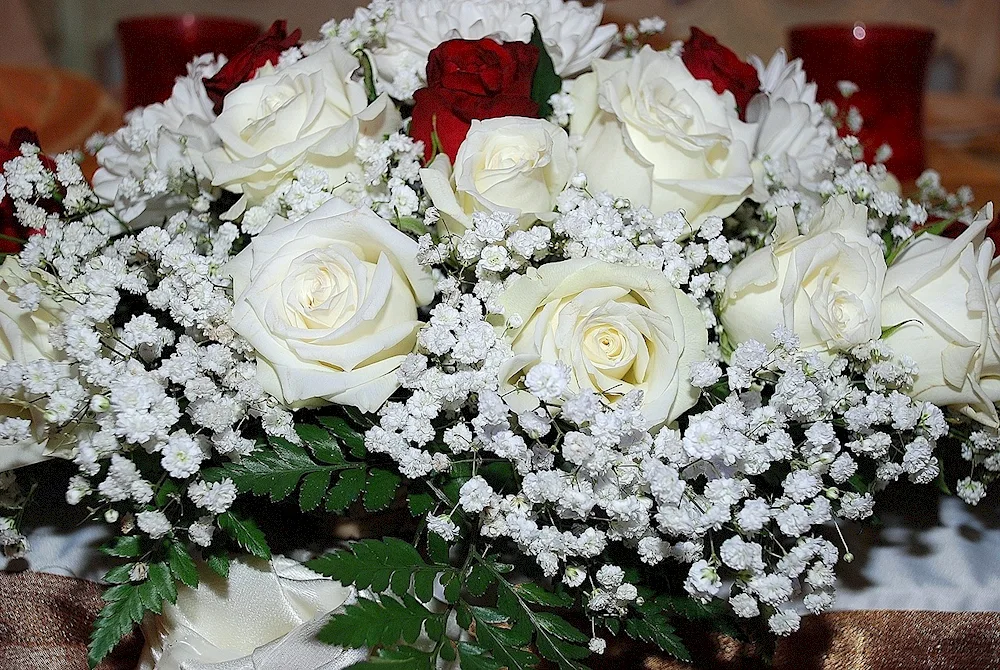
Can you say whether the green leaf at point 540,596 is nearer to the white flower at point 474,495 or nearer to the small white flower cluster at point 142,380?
the white flower at point 474,495

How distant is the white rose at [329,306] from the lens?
0.58 m

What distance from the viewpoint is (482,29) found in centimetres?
77

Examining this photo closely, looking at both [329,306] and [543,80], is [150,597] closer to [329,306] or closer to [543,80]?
[329,306]

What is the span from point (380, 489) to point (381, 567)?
55 mm

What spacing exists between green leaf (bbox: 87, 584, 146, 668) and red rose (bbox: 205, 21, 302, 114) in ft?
1.29

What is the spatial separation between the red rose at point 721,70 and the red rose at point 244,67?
0.34 metres

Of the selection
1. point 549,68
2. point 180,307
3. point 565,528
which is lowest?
point 565,528

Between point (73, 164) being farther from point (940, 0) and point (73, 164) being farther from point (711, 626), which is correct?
point (940, 0)

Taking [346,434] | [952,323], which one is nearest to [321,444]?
[346,434]

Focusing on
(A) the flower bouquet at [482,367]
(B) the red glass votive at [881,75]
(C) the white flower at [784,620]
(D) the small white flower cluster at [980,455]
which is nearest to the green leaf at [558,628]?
(A) the flower bouquet at [482,367]

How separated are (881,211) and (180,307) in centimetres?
54

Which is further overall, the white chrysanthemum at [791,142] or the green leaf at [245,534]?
the white chrysanthemum at [791,142]

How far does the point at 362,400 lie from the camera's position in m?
0.58

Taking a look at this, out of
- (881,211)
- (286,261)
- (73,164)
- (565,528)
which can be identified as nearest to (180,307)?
(286,261)
